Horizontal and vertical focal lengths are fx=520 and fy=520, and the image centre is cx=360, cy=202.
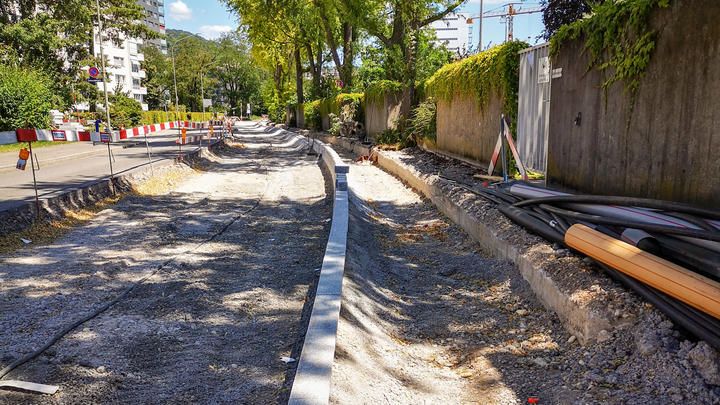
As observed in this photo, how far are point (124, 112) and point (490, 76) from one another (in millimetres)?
47662

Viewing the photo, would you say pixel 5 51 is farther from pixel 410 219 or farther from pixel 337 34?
pixel 410 219

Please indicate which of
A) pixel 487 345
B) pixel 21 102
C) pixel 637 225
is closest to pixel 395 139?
pixel 637 225

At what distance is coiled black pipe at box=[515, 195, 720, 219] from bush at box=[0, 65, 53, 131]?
25492 mm

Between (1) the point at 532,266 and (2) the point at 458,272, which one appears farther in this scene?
(2) the point at 458,272

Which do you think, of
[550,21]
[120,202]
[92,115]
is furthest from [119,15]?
[120,202]

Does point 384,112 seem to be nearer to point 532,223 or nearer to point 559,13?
point 559,13

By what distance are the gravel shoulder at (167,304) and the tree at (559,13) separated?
49.7 ft

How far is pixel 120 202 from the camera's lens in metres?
9.82

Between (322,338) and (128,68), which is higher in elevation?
(128,68)

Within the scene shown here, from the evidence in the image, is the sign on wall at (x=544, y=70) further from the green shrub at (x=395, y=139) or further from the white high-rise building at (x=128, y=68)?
the white high-rise building at (x=128, y=68)

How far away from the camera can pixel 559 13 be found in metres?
20.2

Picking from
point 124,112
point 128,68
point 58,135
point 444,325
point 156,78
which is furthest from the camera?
point 156,78

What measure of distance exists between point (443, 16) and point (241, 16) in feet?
78.8

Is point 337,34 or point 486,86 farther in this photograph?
point 337,34
